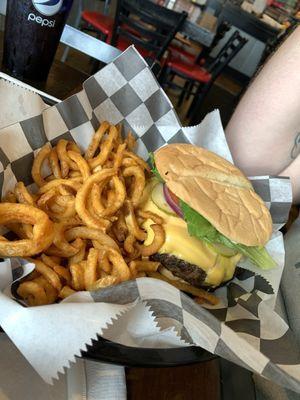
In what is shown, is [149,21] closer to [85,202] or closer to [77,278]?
[85,202]

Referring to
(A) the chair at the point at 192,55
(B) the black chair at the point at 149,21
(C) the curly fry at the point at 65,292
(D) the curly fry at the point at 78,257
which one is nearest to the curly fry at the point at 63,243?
(D) the curly fry at the point at 78,257

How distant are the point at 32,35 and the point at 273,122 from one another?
90 centimetres

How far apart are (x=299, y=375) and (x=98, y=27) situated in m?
→ 4.35

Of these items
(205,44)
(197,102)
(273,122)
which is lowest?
(197,102)

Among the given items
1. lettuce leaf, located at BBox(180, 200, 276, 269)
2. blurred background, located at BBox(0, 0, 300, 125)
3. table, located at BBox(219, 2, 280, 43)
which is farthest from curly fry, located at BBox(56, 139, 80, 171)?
table, located at BBox(219, 2, 280, 43)

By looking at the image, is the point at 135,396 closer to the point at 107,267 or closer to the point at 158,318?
the point at 158,318

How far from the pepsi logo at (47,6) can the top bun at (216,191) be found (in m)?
0.55

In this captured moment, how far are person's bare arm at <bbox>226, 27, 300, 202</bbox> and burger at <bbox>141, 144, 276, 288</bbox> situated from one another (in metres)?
0.38

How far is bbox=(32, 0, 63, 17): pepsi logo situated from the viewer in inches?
46.8

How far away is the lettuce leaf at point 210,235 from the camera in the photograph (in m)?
1.05

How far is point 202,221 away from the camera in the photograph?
107cm

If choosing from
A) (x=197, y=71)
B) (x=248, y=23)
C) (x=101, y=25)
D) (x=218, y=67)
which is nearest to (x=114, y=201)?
(x=101, y=25)

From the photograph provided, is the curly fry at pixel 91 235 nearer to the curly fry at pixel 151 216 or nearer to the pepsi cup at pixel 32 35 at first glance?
the curly fry at pixel 151 216

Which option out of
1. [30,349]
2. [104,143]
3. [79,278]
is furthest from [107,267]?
[104,143]
